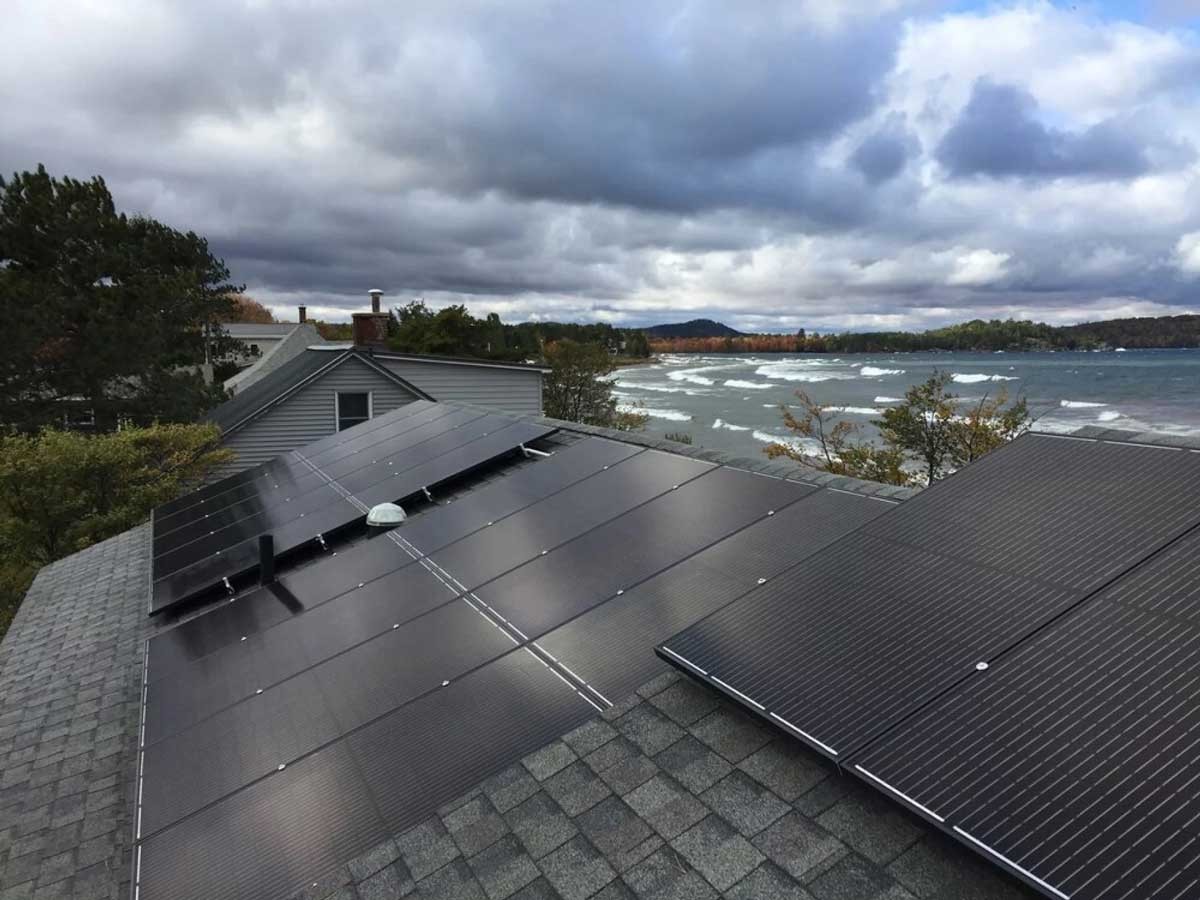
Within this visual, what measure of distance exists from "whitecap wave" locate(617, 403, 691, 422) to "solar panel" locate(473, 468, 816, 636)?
55746 mm

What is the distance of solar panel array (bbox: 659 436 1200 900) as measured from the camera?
2273 mm

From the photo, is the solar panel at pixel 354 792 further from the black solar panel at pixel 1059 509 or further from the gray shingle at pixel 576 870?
the black solar panel at pixel 1059 509

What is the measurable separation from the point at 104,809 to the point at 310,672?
1.56 meters

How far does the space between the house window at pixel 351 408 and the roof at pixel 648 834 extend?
19.9 m

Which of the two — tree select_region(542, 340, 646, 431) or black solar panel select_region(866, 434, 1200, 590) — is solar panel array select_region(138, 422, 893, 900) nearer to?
black solar panel select_region(866, 434, 1200, 590)

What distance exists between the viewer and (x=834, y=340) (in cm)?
19962

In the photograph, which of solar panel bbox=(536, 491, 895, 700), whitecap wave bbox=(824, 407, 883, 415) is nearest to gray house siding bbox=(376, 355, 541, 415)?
solar panel bbox=(536, 491, 895, 700)

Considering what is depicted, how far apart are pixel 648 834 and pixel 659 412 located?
66336 mm

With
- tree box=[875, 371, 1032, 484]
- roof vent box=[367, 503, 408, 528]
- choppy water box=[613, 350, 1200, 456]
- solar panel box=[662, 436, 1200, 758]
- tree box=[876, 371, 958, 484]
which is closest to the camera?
solar panel box=[662, 436, 1200, 758]

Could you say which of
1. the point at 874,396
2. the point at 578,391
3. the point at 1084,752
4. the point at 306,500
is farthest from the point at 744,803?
the point at 874,396

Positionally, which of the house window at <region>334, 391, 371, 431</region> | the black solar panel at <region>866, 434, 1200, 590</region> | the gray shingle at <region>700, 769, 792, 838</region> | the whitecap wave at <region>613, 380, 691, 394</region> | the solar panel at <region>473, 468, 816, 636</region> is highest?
the black solar panel at <region>866, 434, 1200, 590</region>

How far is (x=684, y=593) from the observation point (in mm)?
4723

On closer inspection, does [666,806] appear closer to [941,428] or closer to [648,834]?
[648,834]

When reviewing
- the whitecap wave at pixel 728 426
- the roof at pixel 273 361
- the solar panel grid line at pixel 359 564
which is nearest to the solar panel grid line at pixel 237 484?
the solar panel grid line at pixel 359 564
